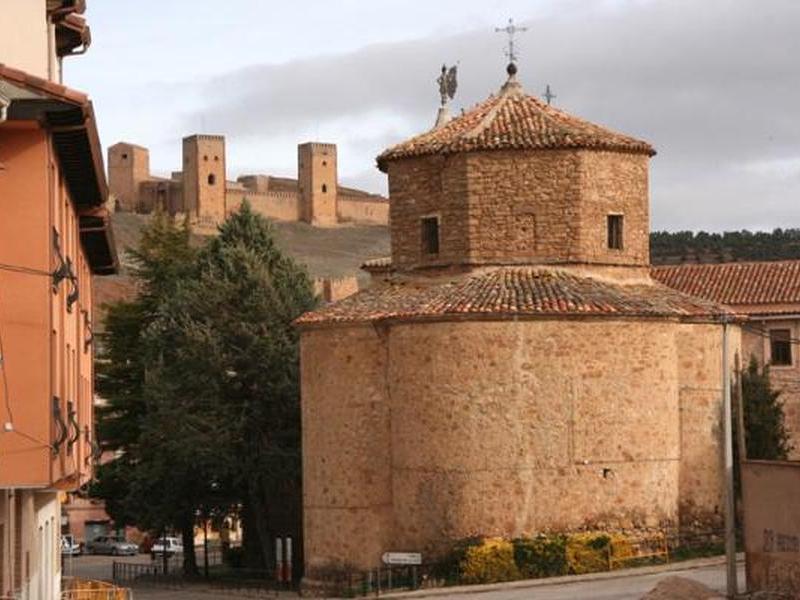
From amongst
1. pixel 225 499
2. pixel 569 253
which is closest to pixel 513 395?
pixel 569 253

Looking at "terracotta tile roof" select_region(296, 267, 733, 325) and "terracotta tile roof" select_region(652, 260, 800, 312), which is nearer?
"terracotta tile roof" select_region(296, 267, 733, 325)

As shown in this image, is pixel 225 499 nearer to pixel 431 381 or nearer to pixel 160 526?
pixel 160 526

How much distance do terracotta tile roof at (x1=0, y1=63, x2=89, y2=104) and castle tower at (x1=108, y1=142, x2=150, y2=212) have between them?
493 feet

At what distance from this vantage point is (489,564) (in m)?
37.9

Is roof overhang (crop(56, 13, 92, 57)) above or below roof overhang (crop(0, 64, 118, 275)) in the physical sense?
above

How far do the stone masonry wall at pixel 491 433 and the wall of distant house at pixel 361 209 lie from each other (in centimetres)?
13985

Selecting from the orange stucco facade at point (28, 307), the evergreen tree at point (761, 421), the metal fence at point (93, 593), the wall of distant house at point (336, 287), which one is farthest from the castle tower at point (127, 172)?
the orange stucco facade at point (28, 307)

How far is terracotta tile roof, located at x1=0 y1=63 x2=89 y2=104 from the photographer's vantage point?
18.0m

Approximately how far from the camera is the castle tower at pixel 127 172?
169 metres

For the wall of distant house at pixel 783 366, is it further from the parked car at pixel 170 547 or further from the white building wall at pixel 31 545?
the white building wall at pixel 31 545

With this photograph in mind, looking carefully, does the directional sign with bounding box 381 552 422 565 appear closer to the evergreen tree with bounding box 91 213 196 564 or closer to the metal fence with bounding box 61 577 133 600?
the metal fence with bounding box 61 577 133 600

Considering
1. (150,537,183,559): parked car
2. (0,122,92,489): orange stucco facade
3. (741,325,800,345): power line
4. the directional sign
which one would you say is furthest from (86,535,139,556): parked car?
(0,122,92,489): orange stucco facade

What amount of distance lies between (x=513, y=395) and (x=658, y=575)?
509 cm

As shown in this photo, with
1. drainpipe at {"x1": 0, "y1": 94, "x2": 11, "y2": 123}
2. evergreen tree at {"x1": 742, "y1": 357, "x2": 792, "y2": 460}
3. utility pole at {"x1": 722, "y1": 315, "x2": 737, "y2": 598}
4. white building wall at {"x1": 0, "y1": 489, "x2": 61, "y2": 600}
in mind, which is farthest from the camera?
evergreen tree at {"x1": 742, "y1": 357, "x2": 792, "y2": 460}
